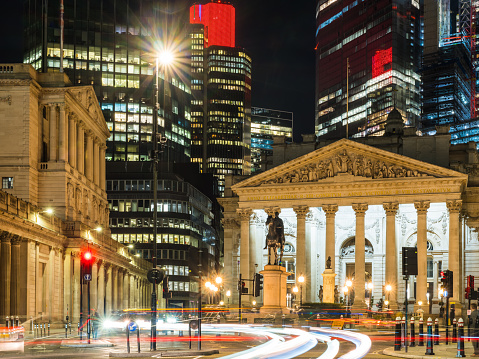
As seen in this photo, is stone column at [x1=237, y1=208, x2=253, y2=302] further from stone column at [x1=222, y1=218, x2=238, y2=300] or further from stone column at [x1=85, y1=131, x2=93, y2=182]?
stone column at [x1=85, y1=131, x2=93, y2=182]

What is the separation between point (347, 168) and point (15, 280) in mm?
47299

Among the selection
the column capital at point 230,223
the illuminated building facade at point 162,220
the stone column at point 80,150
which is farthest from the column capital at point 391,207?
the illuminated building facade at point 162,220

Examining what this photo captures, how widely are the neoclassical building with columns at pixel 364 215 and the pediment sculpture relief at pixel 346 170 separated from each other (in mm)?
116

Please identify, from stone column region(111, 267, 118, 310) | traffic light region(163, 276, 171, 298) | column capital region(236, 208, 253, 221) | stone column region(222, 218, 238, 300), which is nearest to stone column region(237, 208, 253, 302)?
column capital region(236, 208, 253, 221)

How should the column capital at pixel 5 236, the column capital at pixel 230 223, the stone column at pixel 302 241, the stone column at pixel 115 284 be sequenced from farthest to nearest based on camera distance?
1. the column capital at pixel 230 223
2. the stone column at pixel 302 241
3. the stone column at pixel 115 284
4. the column capital at pixel 5 236

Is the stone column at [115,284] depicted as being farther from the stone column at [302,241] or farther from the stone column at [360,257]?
the stone column at [360,257]

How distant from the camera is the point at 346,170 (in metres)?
94.4

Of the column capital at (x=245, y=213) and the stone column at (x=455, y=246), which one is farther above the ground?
the column capital at (x=245, y=213)

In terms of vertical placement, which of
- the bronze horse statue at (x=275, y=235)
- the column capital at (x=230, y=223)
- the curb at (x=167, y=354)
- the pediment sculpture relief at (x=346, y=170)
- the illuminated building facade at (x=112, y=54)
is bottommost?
the curb at (x=167, y=354)

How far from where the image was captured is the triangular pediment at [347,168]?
90.6 meters

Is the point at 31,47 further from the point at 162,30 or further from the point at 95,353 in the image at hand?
the point at 95,353

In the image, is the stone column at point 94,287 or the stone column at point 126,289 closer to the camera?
the stone column at point 94,287

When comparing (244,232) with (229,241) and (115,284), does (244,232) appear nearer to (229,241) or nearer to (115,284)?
(229,241)

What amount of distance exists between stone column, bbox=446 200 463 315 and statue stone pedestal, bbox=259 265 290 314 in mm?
38261
